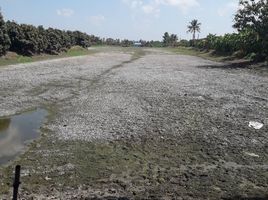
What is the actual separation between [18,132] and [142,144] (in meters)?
4.85

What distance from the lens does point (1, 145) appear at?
1514cm

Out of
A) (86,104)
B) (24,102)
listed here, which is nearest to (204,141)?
(86,104)

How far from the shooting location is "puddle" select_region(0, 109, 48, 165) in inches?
564

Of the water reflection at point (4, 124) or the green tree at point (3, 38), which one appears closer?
the water reflection at point (4, 124)

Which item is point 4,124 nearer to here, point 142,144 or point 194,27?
point 142,144

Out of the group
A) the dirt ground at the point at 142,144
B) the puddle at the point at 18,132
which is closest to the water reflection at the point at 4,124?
the puddle at the point at 18,132

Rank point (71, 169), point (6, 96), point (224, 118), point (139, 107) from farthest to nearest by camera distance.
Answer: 1. point (6, 96)
2. point (139, 107)
3. point (224, 118)
4. point (71, 169)

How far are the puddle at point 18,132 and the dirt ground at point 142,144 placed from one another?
15.9 inches

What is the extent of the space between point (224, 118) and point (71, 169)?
30.9ft

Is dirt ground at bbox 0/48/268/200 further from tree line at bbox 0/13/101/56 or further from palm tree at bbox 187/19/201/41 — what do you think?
palm tree at bbox 187/19/201/41

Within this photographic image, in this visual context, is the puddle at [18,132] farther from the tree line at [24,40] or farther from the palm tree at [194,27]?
the palm tree at [194,27]

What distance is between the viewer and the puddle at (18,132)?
47.0 feet

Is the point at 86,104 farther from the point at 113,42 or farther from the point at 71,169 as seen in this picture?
the point at 113,42

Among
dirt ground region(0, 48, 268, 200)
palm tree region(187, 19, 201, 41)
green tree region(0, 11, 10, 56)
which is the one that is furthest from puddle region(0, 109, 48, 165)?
palm tree region(187, 19, 201, 41)
